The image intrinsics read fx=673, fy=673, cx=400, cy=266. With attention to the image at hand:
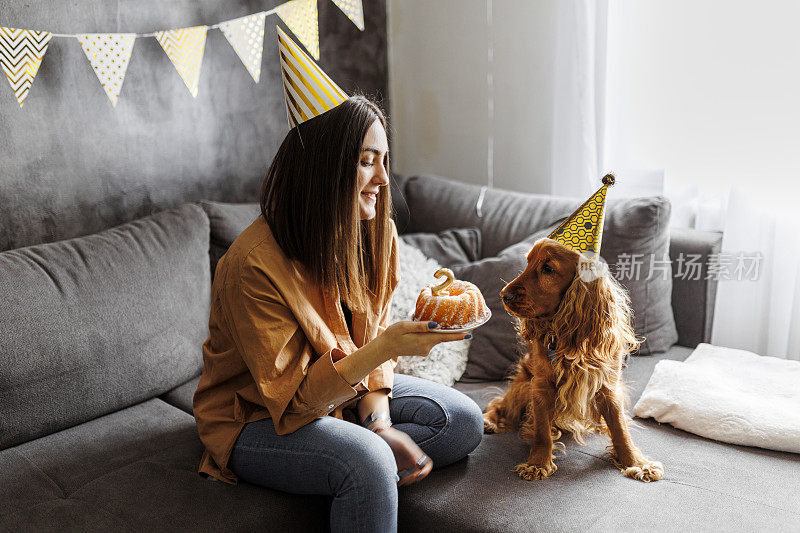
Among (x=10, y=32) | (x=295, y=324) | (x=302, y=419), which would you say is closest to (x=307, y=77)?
(x=295, y=324)

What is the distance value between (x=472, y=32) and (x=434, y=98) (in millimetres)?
328

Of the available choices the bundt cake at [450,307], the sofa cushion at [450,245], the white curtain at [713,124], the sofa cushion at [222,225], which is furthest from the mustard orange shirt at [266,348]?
the white curtain at [713,124]

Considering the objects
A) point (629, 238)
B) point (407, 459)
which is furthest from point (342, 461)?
point (629, 238)

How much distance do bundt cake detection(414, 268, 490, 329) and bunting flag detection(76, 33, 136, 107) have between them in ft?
3.78

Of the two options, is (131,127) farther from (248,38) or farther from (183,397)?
(183,397)

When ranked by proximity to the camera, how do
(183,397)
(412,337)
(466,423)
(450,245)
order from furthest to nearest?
(450,245) → (183,397) → (466,423) → (412,337)

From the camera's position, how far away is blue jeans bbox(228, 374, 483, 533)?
1337 mm

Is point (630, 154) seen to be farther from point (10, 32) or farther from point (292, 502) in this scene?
point (10, 32)

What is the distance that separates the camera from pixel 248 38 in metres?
2.04

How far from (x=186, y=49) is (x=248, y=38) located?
0.61 feet

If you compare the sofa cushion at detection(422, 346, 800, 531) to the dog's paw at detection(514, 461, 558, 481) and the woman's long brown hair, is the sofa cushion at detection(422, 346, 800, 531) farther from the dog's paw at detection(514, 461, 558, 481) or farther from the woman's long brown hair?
the woman's long brown hair

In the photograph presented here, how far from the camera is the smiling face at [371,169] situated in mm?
1424

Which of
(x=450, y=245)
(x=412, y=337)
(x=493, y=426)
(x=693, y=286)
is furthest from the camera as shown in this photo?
(x=450, y=245)

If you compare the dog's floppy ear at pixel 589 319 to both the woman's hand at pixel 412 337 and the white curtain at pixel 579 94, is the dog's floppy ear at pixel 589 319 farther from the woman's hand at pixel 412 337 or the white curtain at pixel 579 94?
the white curtain at pixel 579 94
